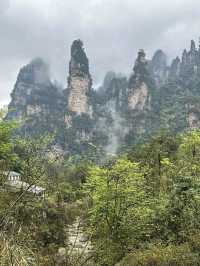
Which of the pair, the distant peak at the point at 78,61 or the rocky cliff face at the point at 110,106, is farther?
the distant peak at the point at 78,61

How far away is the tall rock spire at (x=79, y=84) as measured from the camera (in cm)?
15862

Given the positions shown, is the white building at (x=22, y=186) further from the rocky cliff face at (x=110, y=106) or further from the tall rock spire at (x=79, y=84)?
the tall rock spire at (x=79, y=84)

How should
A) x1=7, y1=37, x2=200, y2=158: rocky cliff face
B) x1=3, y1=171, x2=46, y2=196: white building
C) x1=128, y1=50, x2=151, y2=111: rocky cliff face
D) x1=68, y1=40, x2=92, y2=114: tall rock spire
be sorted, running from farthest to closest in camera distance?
x1=68, y1=40, x2=92, y2=114: tall rock spire
x1=128, y1=50, x2=151, y2=111: rocky cliff face
x1=7, y1=37, x2=200, y2=158: rocky cliff face
x1=3, y1=171, x2=46, y2=196: white building

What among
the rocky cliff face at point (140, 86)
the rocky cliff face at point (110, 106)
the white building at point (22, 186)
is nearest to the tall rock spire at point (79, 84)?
the rocky cliff face at point (110, 106)

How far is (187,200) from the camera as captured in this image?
58.1 feet

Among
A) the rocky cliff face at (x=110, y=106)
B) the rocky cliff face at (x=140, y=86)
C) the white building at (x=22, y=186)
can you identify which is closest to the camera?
the white building at (x=22, y=186)

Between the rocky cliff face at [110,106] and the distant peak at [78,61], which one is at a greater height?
the distant peak at [78,61]

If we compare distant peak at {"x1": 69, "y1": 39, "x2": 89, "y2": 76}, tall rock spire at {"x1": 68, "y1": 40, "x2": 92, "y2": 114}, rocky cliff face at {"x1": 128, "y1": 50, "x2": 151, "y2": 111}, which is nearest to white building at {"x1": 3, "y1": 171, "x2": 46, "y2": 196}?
rocky cliff face at {"x1": 128, "y1": 50, "x2": 151, "y2": 111}

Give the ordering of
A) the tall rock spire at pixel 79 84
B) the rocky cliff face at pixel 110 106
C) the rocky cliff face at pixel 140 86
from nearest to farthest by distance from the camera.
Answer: the rocky cliff face at pixel 110 106 < the rocky cliff face at pixel 140 86 < the tall rock spire at pixel 79 84

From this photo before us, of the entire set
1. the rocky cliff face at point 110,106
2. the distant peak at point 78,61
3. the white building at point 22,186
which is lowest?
the white building at point 22,186

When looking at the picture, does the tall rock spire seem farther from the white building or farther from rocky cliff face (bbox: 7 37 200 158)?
the white building

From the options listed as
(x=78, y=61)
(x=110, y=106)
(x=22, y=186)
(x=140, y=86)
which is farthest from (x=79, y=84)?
(x=22, y=186)

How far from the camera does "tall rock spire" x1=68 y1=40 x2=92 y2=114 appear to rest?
159 metres

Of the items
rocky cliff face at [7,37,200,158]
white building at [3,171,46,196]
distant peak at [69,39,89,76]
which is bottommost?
white building at [3,171,46,196]
